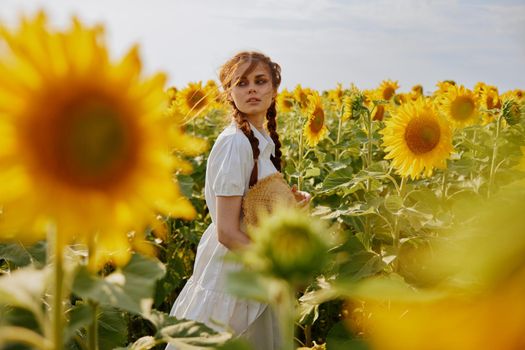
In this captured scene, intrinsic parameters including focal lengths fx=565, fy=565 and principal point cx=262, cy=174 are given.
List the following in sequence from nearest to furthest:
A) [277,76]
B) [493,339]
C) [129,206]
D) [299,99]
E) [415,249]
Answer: [493,339]
[129,206]
[277,76]
[415,249]
[299,99]

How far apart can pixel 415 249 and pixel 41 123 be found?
244cm

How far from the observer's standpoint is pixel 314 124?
3777 millimetres

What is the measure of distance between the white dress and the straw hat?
0.04 m

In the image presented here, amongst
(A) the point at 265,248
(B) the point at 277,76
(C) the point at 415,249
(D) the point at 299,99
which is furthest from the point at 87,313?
(D) the point at 299,99

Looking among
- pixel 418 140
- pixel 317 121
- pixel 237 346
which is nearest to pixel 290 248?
pixel 237 346

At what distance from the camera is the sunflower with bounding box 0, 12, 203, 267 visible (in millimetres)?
617

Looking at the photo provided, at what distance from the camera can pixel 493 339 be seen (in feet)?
0.84

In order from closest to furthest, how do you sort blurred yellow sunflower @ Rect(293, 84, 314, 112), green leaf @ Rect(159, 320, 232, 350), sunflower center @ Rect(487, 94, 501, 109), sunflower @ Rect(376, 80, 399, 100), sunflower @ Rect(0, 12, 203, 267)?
sunflower @ Rect(0, 12, 203, 267), green leaf @ Rect(159, 320, 232, 350), sunflower center @ Rect(487, 94, 501, 109), blurred yellow sunflower @ Rect(293, 84, 314, 112), sunflower @ Rect(376, 80, 399, 100)

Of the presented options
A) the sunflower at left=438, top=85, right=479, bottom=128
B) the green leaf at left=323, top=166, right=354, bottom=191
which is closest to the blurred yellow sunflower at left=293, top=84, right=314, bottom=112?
the sunflower at left=438, top=85, right=479, bottom=128

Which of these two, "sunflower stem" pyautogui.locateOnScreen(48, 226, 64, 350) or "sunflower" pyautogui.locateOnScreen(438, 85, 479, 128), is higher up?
"sunflower" pyautogui.locateOnScreen(438, 85, 479, 128)

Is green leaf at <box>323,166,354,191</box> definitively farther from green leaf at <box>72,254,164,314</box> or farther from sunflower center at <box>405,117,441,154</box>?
green leaf at <box>72,254,164,314</box>

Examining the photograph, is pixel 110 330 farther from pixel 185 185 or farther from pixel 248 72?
pixel 185 185

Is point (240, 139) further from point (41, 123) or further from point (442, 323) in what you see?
point (442, 323)

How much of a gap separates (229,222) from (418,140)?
40.1 inches
